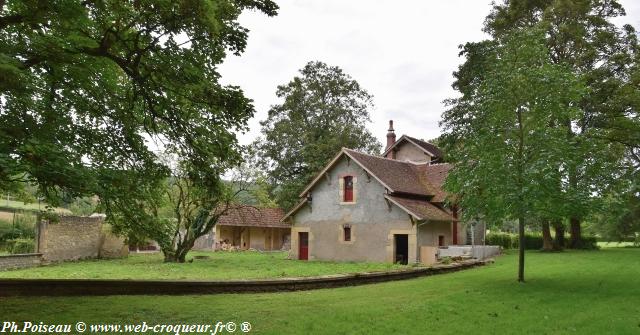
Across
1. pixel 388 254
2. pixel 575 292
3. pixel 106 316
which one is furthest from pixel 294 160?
pixel 106 316

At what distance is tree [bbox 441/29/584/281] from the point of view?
13797mm

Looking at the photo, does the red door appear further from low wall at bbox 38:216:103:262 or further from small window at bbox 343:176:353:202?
low wall at bbox 38:216:103:262

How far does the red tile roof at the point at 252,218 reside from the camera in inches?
1702

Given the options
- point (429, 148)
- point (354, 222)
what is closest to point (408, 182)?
point (354, 222)

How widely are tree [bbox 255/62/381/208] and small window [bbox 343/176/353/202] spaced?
11.3 metres

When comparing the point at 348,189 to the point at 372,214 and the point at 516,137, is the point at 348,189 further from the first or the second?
the point at 516,137

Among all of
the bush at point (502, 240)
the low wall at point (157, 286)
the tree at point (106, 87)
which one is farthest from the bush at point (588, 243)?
the tree at point (106, 87)

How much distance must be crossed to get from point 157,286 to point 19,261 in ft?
54.6

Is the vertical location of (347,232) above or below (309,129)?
below

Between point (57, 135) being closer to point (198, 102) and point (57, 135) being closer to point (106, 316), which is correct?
point (198, 102)

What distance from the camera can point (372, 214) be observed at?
27.8 metres

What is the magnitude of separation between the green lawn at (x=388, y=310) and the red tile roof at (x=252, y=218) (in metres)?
30.4

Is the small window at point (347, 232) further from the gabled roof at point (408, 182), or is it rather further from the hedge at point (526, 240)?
the hedge at point (526, 240)

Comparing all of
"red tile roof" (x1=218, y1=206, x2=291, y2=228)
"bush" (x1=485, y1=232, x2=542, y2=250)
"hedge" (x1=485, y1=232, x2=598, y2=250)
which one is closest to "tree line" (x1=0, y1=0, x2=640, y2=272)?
"hedge" (x1=485, y1=232, x2=598, y2=250)
